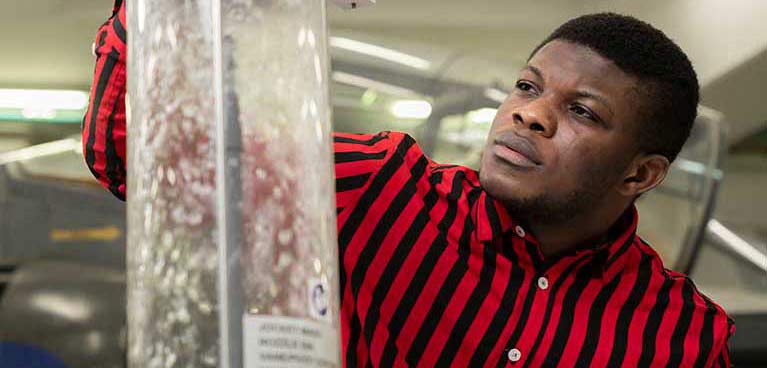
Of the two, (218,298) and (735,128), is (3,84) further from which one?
(218,298)

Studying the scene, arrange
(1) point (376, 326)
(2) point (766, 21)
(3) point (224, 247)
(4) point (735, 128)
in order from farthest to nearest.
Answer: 1. (4) point (735, 128)
2. (2) point (766, 21)
3. (1) point (376, 326)
4. (3) point (224, 247)

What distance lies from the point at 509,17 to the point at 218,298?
673 cm

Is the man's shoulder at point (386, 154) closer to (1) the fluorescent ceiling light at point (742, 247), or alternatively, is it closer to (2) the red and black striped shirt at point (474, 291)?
(2) the red and black striped shirt at point (474, 291)

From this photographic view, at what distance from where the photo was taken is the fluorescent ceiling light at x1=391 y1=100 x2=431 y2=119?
163 inches

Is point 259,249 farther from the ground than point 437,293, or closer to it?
closer to it

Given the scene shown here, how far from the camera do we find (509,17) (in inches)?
277

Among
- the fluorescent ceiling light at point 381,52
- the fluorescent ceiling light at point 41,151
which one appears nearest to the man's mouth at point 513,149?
the fluorescent ceiling light at point 381,52

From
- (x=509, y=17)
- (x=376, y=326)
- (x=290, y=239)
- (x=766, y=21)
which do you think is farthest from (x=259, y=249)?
(x=509, y=17)

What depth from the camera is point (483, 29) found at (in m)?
7.25

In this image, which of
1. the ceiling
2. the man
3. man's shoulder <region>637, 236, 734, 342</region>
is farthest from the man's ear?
the ceiling

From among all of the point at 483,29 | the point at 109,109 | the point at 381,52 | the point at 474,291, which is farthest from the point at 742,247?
the point at 109,109

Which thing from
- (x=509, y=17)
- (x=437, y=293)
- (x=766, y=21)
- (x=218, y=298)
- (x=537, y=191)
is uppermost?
(x=509, y=17)

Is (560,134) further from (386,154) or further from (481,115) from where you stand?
(481,115)

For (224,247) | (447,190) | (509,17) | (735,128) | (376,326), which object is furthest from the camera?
(735,128)
